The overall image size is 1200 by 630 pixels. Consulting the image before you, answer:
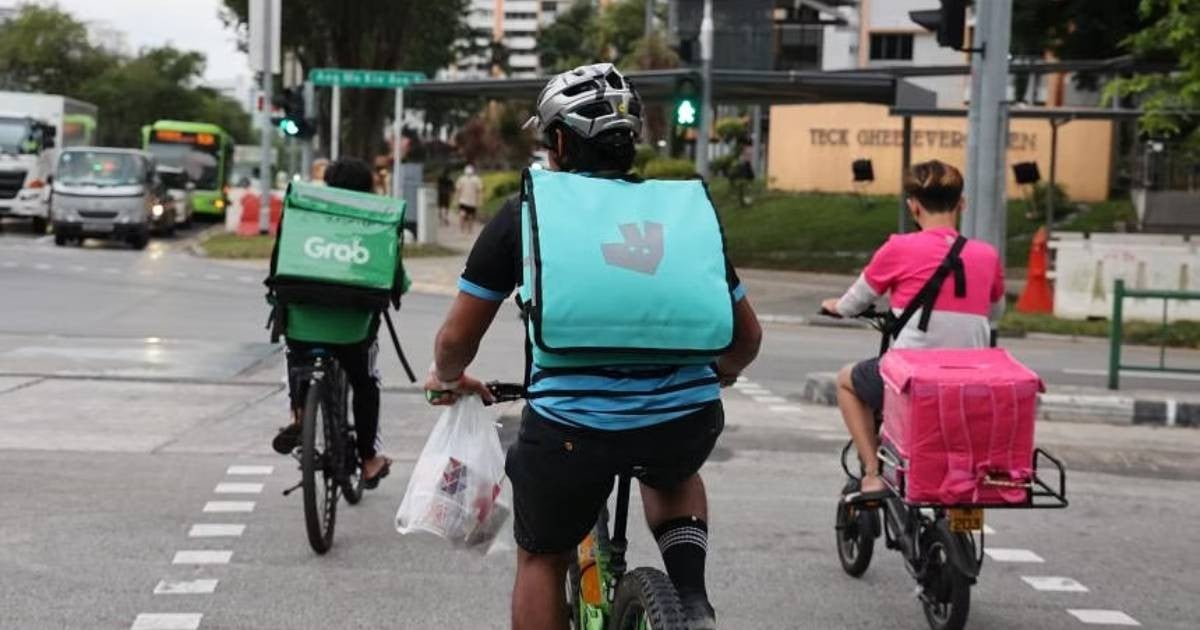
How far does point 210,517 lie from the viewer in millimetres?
7562

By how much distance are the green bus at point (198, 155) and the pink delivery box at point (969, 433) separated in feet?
134

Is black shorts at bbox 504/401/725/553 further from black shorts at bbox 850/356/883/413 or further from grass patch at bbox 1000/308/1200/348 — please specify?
grass patch at bbox 1000/308/1200/348

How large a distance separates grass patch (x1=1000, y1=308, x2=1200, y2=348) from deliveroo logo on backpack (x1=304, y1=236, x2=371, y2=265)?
12910 millimetres

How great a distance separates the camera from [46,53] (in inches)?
3551

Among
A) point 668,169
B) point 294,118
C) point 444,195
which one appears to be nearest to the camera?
point 294,118

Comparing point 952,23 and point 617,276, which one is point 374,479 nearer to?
point 617,276

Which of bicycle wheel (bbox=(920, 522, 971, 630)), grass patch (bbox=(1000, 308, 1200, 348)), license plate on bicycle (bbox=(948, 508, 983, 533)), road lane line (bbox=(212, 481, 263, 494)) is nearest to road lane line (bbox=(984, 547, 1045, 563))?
bicycle wheel (bbox=(920, 522, 971, 630))

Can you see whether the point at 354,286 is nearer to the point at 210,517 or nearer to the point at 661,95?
the point at 210,517

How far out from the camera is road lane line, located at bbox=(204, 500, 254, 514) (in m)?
7.73

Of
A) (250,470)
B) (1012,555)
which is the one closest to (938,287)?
(1012,555)

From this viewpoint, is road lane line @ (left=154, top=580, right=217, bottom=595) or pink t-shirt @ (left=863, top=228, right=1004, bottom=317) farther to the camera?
road lane line @ (left=154, top=580, right=217, bottom=595)

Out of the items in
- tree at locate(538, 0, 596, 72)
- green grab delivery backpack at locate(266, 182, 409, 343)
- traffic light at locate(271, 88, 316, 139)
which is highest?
tree at locate(538, 0, 596, 72)

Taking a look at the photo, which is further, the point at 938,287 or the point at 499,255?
the point at 938,287

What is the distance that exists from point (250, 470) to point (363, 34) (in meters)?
38.0
